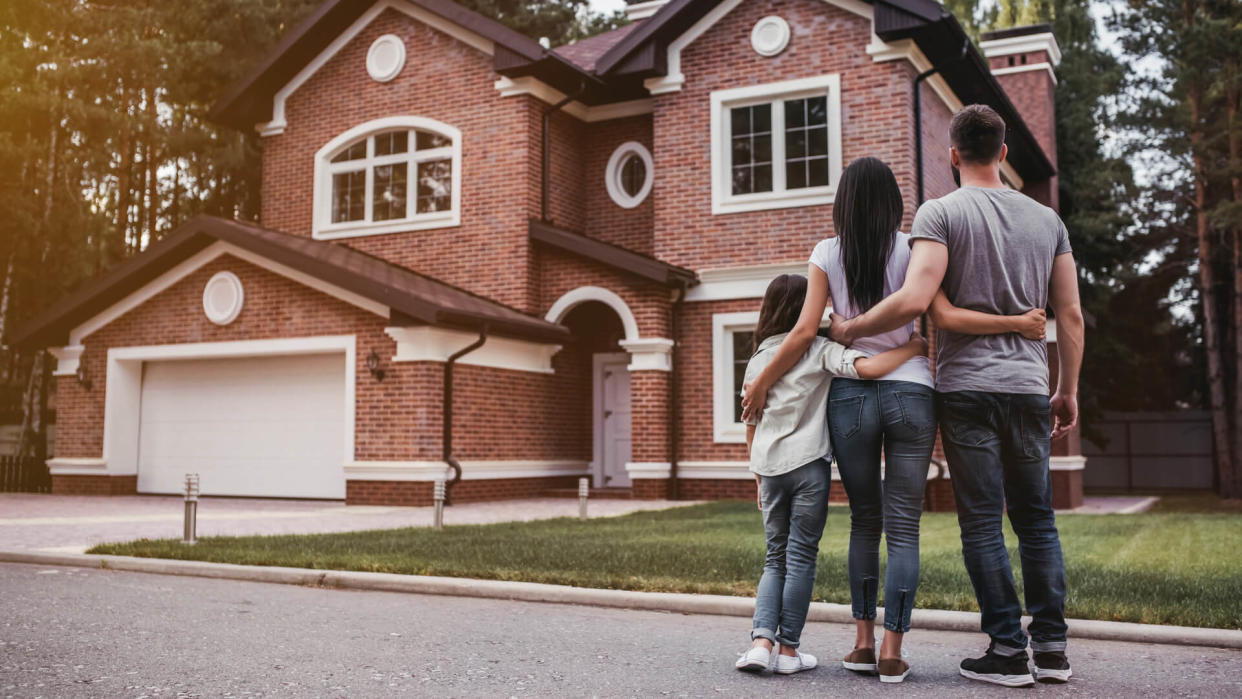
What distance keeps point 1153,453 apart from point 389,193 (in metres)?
18.4

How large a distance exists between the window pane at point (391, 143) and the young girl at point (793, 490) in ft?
47.2

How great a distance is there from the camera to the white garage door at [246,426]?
15359 mm

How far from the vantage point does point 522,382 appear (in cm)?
1616

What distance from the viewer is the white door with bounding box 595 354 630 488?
1755 centimetres

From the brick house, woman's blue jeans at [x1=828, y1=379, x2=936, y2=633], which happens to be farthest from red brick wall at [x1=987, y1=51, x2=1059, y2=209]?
woman's blue jeans at [x1=828, y1=379, x2=936, y2=633]

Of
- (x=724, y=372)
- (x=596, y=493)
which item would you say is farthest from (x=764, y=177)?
(x=596, y=493)

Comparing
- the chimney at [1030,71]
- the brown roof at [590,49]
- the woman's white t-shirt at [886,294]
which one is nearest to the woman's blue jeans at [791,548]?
the woman's white t-shirt at [886,294]

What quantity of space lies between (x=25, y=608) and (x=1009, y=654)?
201 inches

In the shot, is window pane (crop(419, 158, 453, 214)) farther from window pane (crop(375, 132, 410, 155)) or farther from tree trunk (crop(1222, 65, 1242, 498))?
tree trunk (crop(1222, 65, 1242, 498))

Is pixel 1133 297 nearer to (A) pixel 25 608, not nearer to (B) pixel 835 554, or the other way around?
(B) pixel 835 554

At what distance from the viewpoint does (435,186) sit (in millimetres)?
17547

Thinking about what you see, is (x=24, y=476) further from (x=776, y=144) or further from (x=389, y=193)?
(x=776, y=144)

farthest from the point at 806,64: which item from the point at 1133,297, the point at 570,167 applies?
the point at 1133,297

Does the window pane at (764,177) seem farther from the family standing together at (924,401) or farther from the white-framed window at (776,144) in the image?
the family standing together at (924,401)
